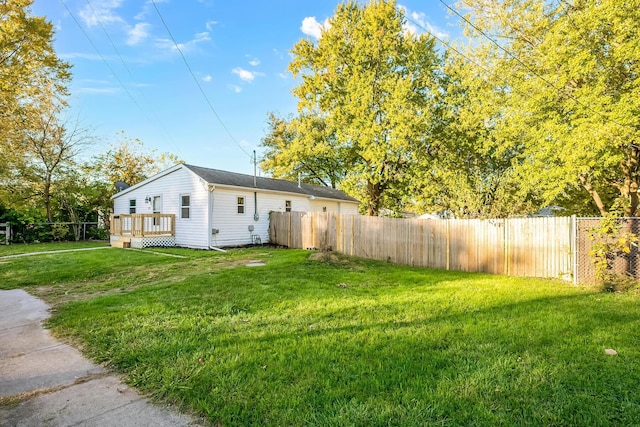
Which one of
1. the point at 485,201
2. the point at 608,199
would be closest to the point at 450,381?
the point at 485,201

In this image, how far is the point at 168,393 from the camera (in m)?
2.54

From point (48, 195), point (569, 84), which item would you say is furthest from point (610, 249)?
point (48, 195)

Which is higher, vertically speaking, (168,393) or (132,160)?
(132,160)

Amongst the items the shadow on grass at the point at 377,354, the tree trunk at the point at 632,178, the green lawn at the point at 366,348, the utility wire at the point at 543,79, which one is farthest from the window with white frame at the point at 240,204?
the tree trunk at the point at 632,178

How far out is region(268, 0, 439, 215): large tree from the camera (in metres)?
14.8

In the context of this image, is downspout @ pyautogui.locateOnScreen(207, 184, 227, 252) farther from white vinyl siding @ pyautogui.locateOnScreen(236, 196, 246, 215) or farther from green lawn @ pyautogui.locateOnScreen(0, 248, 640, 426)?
green lawn @ pyautogui.locateOnScreen(0, 248, 640, 426)

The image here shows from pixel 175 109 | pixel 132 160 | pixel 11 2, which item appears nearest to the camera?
pixel 11 2

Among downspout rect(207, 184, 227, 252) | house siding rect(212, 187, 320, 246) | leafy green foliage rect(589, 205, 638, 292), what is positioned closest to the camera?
leafy green foliage rect(589, 205, 638, 292)

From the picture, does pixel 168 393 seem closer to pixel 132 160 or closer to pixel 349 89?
pixel 349 89

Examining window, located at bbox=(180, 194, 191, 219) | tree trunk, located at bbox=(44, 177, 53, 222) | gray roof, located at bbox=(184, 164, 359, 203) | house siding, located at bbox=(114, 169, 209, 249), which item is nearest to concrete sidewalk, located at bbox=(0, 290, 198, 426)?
house siding, located at bbox=(114, 169, 209, 249)

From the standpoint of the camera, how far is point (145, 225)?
14711mm

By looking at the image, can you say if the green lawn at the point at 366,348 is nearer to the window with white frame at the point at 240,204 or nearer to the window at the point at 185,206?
the window at the point at 185,206

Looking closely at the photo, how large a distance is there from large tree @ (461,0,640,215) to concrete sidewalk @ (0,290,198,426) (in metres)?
9.12

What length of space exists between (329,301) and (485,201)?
25.2 feet
